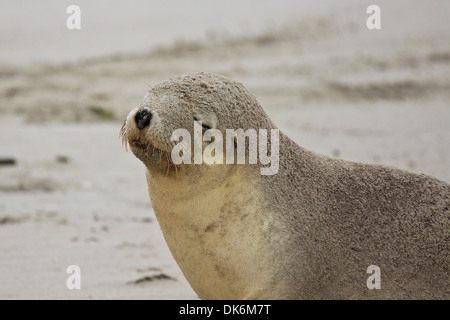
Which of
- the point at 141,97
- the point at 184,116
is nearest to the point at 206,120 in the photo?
the point at 184,116

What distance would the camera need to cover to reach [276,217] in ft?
13.7

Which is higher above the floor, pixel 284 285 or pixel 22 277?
pixel 284 285

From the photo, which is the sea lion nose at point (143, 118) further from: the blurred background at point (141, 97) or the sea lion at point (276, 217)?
the blurred background at point (141, 97)

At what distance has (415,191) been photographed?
4.51 metres

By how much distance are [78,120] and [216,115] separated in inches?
249

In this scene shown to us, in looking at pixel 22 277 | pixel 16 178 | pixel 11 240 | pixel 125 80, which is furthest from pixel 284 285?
pixel 125 80

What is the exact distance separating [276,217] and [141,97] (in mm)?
7637

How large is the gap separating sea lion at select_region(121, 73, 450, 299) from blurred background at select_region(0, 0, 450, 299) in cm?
128

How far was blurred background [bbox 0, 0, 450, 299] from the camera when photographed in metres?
6.24

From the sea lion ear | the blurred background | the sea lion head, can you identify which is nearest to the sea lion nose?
the sea lion head

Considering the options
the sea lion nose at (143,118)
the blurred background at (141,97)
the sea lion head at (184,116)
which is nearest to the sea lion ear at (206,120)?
the sea lion head at (184,116)

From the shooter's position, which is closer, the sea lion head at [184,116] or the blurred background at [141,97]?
the sea lion head at [184,116]

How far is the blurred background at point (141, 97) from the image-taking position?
6238 millimetres
